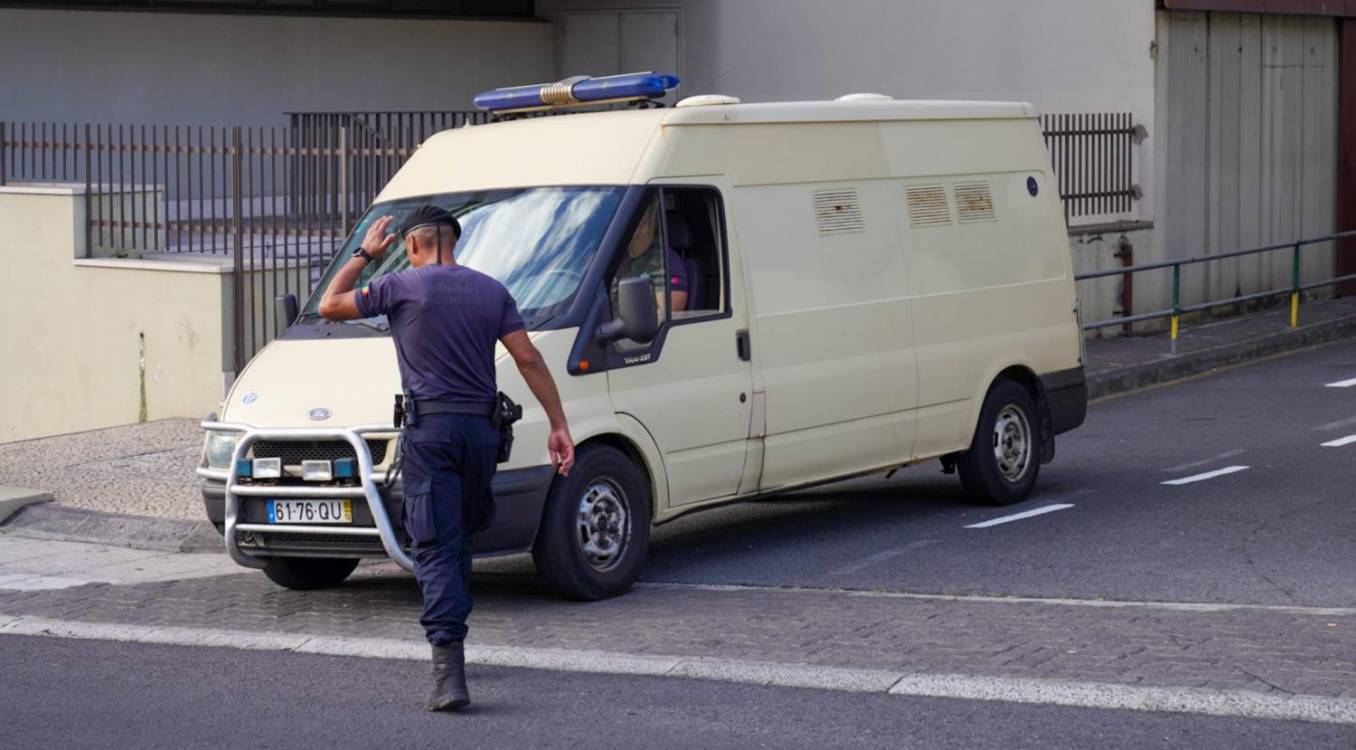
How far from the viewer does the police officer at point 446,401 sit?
278 inches

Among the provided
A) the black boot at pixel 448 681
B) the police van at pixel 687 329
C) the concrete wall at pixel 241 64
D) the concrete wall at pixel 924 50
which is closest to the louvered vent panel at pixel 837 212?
the police van at pixel 687 329

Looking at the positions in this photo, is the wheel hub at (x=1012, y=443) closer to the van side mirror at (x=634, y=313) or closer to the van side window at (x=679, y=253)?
the van side window at (x=679, y=253)

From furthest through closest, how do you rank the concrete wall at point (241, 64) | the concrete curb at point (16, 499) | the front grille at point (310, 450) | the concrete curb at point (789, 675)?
the concrete wall at point (241, 64) → the concrete curb at point (16, 499) → the front grille at point (310, 450) → the concrete curb at point (789, 675)

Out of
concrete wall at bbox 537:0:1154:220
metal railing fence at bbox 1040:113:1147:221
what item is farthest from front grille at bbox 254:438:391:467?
concrete wall at bbox 537:0:1154:220

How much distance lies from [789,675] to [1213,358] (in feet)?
39.7

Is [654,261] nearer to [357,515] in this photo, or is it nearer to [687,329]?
[687,329]

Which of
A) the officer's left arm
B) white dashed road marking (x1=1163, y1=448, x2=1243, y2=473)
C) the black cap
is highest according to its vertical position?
the black cap

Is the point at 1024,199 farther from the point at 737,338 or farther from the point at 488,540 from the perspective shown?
the point at 488,540

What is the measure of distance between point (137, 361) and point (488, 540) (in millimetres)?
8191

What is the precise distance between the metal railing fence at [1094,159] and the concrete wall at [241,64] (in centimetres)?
826

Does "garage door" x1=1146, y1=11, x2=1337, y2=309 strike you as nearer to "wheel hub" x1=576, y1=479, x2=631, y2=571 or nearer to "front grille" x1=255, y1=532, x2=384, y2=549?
"wheel hub" x1=576, y1=479, x2=631, y2=571

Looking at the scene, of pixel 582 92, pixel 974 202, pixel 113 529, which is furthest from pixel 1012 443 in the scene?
pixel 113 529

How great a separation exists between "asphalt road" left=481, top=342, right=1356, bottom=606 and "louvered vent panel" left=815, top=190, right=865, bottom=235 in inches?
65.1

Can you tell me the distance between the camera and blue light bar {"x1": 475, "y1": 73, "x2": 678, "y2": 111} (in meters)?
9.77
